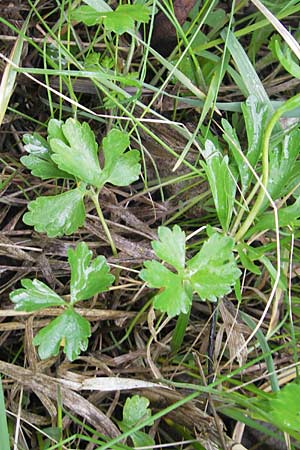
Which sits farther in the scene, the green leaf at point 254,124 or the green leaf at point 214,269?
the green leaf at point 254,124

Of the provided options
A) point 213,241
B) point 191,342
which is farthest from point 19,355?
point 213,241

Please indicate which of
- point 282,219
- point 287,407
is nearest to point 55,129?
point 282,219

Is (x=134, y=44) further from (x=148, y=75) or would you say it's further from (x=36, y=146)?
(x=36, y=146)

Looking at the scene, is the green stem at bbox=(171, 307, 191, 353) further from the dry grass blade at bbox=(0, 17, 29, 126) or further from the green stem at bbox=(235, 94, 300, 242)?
the dry grass blade at bbox=(0, 17, 29, 126)

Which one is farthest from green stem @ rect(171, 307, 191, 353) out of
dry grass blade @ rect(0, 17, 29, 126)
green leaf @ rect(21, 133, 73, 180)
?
dry grass blade @ rect(0, 17, 29, 126)

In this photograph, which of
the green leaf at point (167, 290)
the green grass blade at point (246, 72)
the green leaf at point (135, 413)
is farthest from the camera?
the green grass blade at point (246, 72)

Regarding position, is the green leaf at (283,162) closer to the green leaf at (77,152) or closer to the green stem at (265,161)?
the green stem at (265,161)

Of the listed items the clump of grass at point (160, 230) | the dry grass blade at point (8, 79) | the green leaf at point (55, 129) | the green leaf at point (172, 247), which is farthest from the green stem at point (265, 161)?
the dry grass blade at point (8, 79)

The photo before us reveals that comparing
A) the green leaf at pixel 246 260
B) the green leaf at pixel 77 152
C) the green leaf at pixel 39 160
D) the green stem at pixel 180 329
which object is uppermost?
the green leaf at pixel 77 152
